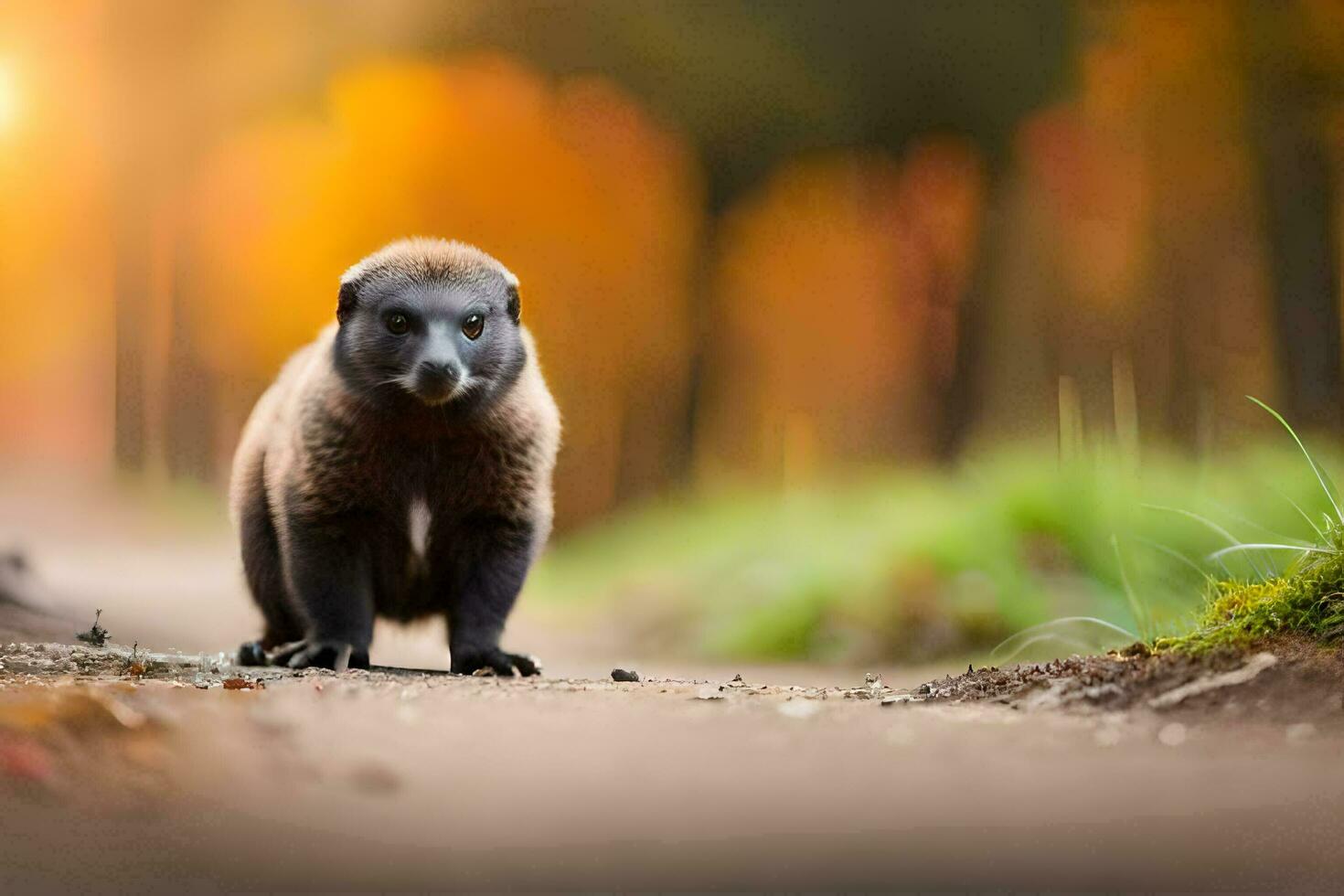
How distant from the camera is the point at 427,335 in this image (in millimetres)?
4918

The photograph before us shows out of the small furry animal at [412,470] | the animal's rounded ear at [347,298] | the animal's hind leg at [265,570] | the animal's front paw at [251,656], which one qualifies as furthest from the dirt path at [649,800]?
the animal's hind leg at [265,570]

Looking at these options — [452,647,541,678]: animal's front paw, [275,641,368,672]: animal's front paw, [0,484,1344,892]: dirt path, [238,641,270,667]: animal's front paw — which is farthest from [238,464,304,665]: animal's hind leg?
[0,484,1344,892]: dirt path

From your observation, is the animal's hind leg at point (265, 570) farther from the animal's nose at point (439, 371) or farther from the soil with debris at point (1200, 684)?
the soil with debris at point (1200, 684)

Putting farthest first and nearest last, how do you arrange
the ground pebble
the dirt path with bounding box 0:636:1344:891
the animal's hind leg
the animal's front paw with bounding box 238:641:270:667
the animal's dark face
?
1. the animal's hind leg
2. the animal's front paw with bounding box 238:641:270:667
3. the animal's dark face
4. the ground pebble
5. the dirt path with bounding box 0:636:1344:891

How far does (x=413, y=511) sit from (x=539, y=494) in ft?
1.62

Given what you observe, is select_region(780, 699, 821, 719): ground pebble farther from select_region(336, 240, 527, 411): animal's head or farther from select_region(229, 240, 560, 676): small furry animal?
select_region(336, 240, 527, 411): animal's head

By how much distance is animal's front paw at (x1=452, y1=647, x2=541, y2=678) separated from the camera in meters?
5.03

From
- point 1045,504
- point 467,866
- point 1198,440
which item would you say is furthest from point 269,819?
point 1198,440

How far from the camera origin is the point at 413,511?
204 inches

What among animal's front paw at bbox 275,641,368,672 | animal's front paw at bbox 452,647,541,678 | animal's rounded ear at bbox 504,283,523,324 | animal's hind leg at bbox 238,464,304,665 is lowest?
animal's front paw at bbox 452,647,541,678

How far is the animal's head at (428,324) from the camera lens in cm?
493

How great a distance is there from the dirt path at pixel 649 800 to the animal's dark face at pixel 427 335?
1840 millimetres

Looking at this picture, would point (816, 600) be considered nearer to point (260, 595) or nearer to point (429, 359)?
point (260, 595)

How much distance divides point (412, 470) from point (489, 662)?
0.77m
